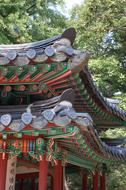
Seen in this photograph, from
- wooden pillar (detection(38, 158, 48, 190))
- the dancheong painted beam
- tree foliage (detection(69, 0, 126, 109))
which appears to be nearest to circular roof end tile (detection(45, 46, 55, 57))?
the dancheong painted beam

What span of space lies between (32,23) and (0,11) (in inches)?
74.6

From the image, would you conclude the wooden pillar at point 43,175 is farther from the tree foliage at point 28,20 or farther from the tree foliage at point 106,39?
the tree foliage at point 28,20

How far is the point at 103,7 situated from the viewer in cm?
1752

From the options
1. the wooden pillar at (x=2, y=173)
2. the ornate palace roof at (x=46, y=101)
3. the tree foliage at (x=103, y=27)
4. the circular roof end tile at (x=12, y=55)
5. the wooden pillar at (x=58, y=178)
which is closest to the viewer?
the ornate palace roof at (x=46, y=101)

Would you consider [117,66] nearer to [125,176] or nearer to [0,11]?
[125,176]

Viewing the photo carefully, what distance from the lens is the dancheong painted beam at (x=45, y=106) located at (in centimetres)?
437

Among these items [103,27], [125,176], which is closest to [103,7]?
[103,27]

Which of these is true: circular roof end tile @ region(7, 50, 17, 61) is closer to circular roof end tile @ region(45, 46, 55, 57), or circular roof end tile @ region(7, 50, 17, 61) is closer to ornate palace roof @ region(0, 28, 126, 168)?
ornate palace roof @ region(0, 28, 126, 168)

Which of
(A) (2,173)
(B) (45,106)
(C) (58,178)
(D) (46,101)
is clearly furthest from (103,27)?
(A) (2,173)

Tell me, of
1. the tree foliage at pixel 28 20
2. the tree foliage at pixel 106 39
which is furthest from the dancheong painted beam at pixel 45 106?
the tree foliage at pixel 28 20

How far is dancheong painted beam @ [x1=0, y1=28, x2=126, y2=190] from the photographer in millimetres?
4371

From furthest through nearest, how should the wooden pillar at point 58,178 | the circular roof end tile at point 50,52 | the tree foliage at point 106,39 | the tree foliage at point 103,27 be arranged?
the tree foliage at point 103,27 < the tree foliage at point 106,39 < the wooden pillar at point 58,178 < the circular roof end tile at point 50,52

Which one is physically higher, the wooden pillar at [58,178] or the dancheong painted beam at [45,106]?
the dancheong painted beam at [45,106]

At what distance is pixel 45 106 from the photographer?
17.4ft
